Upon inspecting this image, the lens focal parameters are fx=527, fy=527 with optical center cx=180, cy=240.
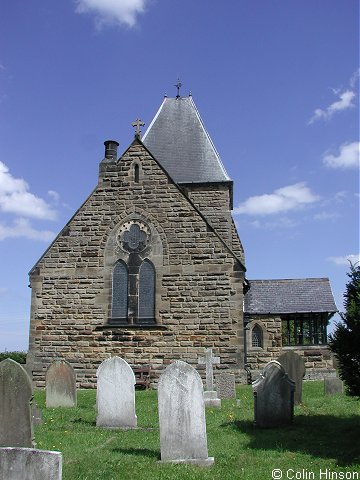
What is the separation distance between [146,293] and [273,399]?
9.03 metres

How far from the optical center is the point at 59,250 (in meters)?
19.2

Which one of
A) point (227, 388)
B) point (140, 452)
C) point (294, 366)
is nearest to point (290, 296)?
point (227, 388)

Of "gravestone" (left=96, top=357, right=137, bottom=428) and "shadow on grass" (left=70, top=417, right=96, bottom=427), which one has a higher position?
"gravestone" (left=96, top=357, right=137, bottom=428)

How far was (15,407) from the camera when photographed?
303 inches

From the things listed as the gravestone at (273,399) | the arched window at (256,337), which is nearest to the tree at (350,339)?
the gravestone at (273,399)

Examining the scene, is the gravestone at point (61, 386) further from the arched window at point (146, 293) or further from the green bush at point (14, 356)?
the green bush at point (14, 356)

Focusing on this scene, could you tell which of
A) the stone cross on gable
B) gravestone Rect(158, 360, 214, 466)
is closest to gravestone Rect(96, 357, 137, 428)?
gravestone Rect(158, 360, 214, 466)

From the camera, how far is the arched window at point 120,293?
18547mm

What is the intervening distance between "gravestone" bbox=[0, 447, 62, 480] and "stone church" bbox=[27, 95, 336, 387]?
43.4ft

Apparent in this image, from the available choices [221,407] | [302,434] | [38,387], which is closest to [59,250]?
[38,387]

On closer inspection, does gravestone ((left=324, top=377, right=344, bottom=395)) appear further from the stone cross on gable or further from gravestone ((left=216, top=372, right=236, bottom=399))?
the stone cross on gable

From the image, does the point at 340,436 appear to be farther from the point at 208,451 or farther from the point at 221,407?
the point at 221,407

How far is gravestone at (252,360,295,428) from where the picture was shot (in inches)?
399

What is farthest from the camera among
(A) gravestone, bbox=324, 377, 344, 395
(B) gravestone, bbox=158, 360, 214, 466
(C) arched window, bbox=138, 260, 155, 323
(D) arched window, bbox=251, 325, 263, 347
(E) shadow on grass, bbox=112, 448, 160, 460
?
(D) arched window, bbox=251, 325, 263, 347
